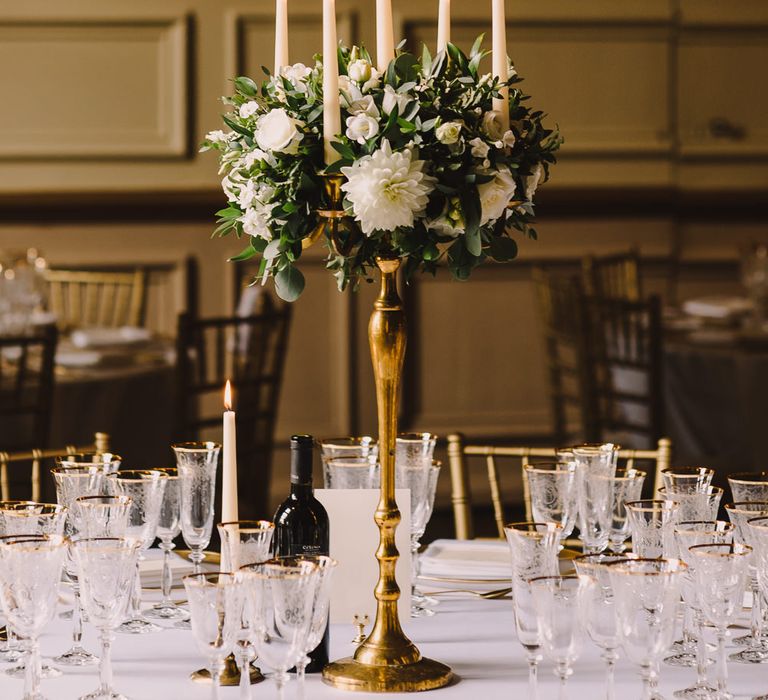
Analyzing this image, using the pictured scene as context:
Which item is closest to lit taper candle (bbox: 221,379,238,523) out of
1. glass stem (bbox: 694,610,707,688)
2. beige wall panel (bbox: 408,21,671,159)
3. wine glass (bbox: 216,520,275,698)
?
wine glass (bbox: 216,520,275,698)

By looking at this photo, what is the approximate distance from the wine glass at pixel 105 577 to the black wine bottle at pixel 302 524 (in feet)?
0.60

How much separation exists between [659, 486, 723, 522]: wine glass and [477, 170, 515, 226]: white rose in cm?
46

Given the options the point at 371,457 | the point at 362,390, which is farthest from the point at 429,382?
the point at 371,457

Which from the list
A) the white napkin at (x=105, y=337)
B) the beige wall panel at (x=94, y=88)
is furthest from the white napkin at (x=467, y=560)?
the beige wall panel at (x=94, y=88)

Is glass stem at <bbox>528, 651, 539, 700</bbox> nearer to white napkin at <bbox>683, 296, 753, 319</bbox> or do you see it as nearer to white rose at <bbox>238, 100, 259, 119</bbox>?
white rose at <bbox>238, 100, 259, 119</bbox>

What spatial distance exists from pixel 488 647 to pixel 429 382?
12.9ft

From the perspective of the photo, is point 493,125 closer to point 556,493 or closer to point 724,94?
point 556,493

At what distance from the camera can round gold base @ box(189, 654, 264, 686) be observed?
1387 mm

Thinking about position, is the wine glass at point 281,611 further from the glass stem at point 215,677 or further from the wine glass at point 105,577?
the wine glass at point 105,577

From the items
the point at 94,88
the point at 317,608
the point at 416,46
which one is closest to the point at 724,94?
the point at 416,46

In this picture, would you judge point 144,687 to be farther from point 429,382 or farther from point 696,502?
point 429,382

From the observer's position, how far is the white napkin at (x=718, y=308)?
4.20 meters

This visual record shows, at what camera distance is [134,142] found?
17.2 feet

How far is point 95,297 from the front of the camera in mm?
4848
